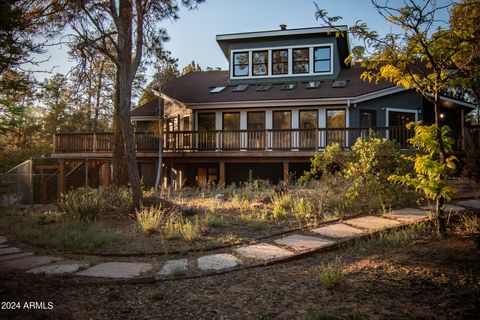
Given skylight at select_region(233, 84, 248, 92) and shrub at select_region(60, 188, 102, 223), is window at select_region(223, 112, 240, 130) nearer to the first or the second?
skylight at select_region(233, 84, 248, 92)

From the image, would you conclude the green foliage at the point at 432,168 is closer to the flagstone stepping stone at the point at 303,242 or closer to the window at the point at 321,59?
the flagstone stepping stone at the point at 303,242

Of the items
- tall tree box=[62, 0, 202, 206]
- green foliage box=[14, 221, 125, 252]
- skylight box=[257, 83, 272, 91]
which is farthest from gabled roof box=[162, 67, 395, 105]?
green foliage box=[14, 221, 125, 252]

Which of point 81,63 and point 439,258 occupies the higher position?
point 81,63

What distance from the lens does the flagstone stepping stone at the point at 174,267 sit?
15.3ft

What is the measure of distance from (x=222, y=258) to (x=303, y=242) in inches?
55.1

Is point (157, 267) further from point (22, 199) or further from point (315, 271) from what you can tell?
point (22, 199)

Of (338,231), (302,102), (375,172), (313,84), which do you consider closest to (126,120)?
(338,231)

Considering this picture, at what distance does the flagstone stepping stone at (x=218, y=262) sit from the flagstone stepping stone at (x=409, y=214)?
3381mm

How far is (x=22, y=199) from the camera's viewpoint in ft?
50.8

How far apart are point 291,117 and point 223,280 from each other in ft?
47.4

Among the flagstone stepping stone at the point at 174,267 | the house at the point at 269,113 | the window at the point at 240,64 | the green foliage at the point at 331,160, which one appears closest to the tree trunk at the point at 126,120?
the flagstone stepping stone at the point at 174,267

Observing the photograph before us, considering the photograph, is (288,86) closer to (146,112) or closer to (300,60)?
(300,60)

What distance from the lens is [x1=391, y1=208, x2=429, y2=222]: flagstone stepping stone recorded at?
6.59 meters

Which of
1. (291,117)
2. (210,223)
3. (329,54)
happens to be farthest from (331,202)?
(329,54)
